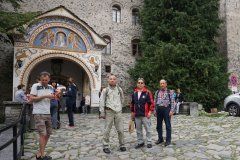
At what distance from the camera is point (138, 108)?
307 inches

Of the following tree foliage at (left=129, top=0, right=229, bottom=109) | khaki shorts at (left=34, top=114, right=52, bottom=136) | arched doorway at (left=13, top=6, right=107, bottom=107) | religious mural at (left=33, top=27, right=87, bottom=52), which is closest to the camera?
khaki shorts at (left=34, top=114, right=52, bottom=136)

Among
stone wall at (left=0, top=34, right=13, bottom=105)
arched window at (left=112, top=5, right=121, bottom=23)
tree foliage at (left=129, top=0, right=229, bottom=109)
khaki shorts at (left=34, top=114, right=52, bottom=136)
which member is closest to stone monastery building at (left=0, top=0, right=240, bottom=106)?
arched window at (left=112, top=5, right=121, bottom=23)

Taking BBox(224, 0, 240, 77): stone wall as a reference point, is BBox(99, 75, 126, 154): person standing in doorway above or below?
below

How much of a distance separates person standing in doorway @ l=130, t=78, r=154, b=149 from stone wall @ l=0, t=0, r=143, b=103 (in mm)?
16140

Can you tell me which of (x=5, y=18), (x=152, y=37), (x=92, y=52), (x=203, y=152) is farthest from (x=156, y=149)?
(x=152, y=37)

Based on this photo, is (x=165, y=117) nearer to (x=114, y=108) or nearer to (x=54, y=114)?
(x=114, y=108)

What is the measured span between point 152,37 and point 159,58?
2609 millimetres

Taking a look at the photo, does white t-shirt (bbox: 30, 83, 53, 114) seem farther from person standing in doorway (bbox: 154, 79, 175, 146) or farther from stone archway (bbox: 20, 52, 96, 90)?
stone archway (bbox: 20, 52, 96, 90)

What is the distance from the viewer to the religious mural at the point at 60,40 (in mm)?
18688

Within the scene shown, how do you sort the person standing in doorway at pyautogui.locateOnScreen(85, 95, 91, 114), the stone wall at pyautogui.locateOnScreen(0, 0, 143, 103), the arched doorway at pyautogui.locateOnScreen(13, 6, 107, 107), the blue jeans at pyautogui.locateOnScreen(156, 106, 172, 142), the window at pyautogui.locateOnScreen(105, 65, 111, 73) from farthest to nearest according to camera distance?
1. the window at pyautogui.locateOnScreen(105, 65, 111, 73)
2. the stone wall at pyautogui.locateOnScreen(0, 0, 143, 103)
3. the person standing in doorway at pyautogui.locateOnScreen(85, 95, 91, 114)
4. the arched doorway at pyautogui.locateOnScreen(13, 6, 107, 107)
5. the blue jeans at pyautogui.locateOnScreen(156, 106, 172, 142)

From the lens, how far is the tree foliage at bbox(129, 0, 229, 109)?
72.4 feet

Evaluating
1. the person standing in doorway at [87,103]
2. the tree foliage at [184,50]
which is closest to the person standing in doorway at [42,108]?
the person standing in doorway at [87,103]

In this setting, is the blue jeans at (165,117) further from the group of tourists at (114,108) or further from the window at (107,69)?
the window at (107,69)

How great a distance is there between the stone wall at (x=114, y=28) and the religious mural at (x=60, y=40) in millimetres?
5138
